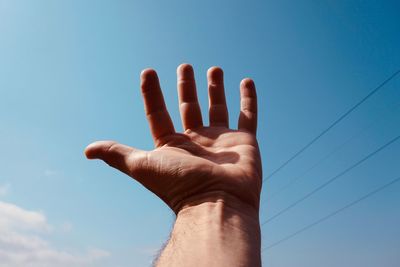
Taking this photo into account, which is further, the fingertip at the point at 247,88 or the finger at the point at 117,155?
the fingertip at the point at 247,88

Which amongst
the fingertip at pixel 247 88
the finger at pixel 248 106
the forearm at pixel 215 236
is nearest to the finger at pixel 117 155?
the forearm at pixel 215 236

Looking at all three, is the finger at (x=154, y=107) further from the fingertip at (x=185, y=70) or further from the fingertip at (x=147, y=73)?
the fingertip at (x=185, y=70)

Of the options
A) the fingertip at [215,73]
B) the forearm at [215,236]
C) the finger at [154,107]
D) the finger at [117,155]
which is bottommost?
the forearm at [215,236]

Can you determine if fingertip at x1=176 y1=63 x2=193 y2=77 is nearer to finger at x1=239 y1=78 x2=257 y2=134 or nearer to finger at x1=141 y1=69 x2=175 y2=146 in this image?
finger at x1=141 y1=69 x2=175 y2=146

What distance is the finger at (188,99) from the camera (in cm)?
362

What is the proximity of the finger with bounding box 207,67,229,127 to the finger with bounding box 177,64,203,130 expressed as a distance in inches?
5.8

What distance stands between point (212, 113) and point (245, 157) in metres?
0.74

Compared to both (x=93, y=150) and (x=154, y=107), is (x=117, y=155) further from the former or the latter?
(x=154, y=107)

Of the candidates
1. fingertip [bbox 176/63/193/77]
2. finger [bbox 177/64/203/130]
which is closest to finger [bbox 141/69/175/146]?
finger [bbox 177/64/203/130]

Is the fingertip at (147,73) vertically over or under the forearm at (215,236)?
→ over

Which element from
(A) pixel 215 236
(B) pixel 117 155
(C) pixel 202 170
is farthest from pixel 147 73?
(A) pixel 215 236

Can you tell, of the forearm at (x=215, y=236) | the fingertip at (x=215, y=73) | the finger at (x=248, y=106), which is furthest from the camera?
the fingertip at (x=215, y=73)

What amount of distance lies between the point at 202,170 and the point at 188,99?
1027mm

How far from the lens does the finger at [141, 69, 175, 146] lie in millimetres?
3471
